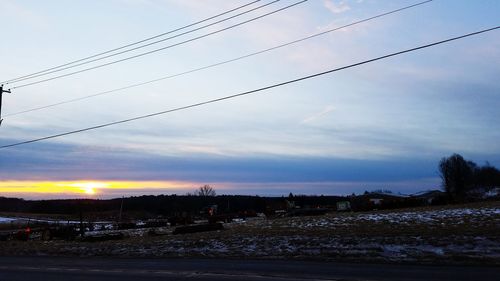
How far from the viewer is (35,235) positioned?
2003 inches

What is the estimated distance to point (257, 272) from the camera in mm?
15859

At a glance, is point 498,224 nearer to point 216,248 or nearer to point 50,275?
point 216,248

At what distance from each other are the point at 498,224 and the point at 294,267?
589 inches

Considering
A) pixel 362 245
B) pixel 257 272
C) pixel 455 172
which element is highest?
pixel 455 172

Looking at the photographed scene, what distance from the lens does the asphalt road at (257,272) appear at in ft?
47.1

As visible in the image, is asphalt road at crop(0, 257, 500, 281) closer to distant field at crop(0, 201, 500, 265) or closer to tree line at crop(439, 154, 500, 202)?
distant field at crop(0, 201, 500, 265)

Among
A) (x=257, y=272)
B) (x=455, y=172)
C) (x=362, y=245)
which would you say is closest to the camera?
(x=257, y=272)

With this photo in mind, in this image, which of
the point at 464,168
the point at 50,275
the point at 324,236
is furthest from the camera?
the point at 464,168

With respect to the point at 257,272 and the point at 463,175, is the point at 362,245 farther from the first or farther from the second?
the point at 463,175

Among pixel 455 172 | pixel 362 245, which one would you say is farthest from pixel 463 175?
pixel 362 245

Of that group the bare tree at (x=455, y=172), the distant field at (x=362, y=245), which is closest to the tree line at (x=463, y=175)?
the bare tree at (x=455, y=172)

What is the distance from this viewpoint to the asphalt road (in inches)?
565

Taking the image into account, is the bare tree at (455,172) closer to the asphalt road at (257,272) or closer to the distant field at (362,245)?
the distant field at (362,245)

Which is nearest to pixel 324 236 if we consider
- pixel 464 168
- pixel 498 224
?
pixel 498 224
